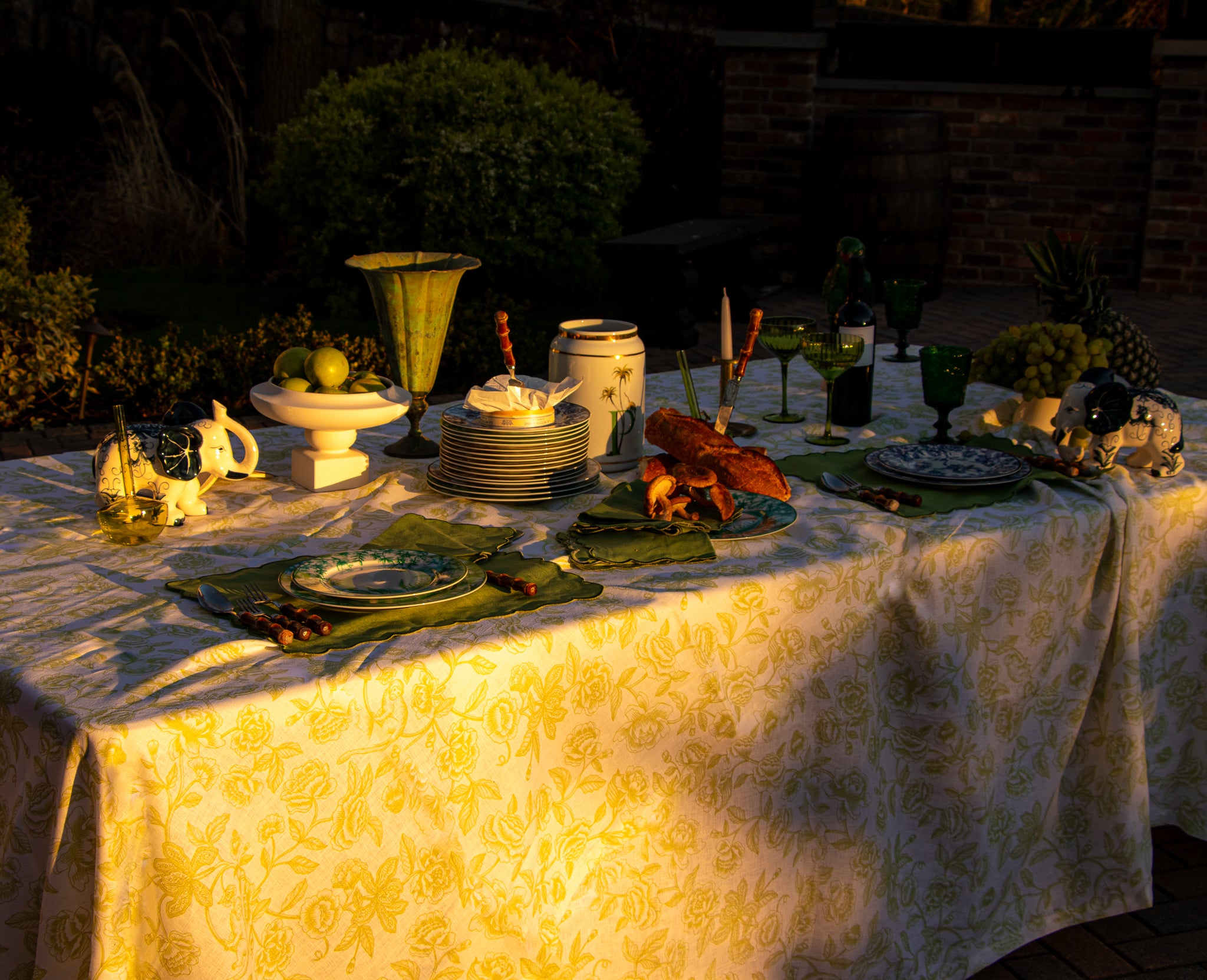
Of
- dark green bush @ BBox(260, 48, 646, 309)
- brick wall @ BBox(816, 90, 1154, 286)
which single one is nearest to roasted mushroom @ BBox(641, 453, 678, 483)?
dark green bush @ BBox(260, 48, 646, 309)

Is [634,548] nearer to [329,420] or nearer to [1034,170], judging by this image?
[329,420]

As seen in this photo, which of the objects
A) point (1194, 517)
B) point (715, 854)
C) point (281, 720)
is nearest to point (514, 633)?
point (281, 720)

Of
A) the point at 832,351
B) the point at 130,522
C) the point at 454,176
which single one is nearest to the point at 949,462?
the point at 832,351

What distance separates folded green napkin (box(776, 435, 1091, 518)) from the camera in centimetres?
215

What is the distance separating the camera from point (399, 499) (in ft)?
7.29

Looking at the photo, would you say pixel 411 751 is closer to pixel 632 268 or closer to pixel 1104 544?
pixel 1104 544

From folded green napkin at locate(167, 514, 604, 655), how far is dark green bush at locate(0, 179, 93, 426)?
3.91 meters

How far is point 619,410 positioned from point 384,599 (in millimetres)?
880

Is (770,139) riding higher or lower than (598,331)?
higher

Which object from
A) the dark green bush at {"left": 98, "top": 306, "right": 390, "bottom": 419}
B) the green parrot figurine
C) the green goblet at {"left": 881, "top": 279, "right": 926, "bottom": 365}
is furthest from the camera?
the dark green bush at {"left": 98, "top": 306, "right": 390, "bottom": 419}

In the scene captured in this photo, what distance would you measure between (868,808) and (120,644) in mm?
1182

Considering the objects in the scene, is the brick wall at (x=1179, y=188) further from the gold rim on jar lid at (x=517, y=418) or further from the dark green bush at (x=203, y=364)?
the gold rim on jar lid at (x=517, y=418)

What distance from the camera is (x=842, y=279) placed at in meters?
2.99

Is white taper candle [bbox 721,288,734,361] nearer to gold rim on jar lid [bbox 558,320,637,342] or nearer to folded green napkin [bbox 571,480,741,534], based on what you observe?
gold rim on jar lid [bbox 558,320,637,342]
